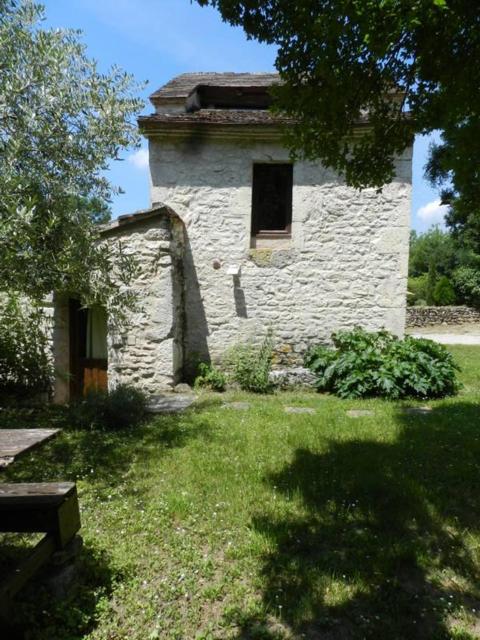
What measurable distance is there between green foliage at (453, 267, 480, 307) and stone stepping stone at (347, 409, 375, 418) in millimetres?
19047

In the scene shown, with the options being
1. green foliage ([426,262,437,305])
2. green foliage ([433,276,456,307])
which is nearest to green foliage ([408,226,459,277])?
green foliage ([426,262,437,305])

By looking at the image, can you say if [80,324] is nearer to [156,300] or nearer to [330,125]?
[156,300]

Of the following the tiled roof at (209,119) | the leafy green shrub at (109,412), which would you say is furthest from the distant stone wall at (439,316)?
the leafy green shrub at (109,412)

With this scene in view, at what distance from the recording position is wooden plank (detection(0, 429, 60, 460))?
6.98 ft

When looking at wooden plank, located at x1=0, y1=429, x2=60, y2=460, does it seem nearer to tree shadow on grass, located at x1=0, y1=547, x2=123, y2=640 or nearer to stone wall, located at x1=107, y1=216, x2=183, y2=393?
tree shadow on grass, located at x1=0, y1=547, x2=123, y2=640

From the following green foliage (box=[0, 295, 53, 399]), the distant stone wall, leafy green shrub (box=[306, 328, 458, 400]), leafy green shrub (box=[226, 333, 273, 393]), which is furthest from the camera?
the distant stone wall

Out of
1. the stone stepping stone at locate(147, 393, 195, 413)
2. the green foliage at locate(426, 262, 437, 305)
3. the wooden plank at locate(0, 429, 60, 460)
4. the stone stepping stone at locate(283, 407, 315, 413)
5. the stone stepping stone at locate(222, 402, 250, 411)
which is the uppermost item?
the green foliage at locate(426, 262, 437, 305)

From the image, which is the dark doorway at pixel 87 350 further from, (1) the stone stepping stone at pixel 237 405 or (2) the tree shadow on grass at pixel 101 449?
(1) the stone stepping stone at pixel 237 405

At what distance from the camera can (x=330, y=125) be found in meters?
3.26

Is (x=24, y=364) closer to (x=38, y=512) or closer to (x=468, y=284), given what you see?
(x=38, y=512)

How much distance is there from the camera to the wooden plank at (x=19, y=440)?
213 cm

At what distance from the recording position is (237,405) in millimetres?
6133

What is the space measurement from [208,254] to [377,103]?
4.77m

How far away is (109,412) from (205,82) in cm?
677
